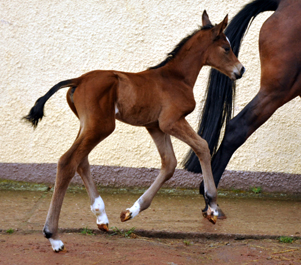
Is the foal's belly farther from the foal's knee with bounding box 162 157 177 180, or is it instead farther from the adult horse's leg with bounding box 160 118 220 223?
the foal's knee with bounding box 162 157 177 180

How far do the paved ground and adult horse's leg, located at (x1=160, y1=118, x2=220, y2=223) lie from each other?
0.32 m

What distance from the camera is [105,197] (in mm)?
4527

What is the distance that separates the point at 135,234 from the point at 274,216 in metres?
1.47

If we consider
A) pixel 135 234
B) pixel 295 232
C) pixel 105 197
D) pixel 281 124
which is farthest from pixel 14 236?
pixel 281 124

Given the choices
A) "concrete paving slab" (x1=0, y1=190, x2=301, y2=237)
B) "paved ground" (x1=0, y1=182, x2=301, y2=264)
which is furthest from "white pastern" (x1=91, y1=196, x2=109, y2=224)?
"concrete paving slab" (x1=0, y1=190, x2=301, y2=237)

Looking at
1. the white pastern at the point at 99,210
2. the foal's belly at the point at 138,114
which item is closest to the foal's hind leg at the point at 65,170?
the foal's belly at the point at 138,114

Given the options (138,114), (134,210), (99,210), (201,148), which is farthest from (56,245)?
(201,148)

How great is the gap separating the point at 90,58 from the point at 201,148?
2192 millimetres

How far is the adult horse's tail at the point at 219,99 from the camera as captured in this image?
12.7 ft

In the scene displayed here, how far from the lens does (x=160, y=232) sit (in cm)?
338

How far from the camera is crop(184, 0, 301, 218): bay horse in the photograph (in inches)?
141

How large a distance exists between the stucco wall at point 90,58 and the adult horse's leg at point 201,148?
5.44ft

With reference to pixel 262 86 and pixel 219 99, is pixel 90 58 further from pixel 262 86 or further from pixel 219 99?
pixel 262 86

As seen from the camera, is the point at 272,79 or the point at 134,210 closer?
the point at 134,210
